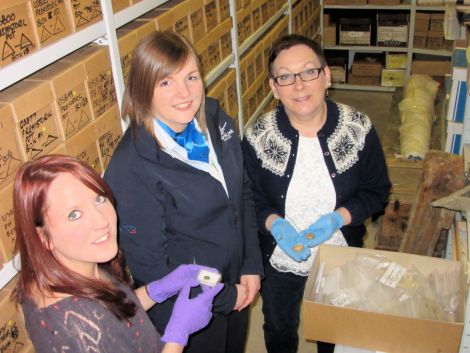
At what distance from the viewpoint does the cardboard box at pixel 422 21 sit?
5.02 metres

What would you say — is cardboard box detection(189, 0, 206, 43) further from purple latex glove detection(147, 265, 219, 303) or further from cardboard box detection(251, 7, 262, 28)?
purple latex glove detection(147, 265, 219, 303)

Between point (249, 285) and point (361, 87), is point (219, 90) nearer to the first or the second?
point (249, 285)

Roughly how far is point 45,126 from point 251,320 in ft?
6.30

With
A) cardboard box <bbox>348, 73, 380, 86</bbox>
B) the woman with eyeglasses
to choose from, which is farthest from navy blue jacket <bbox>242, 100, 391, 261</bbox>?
cardboard box <bbox>348, 73, 380, 86</bbox>

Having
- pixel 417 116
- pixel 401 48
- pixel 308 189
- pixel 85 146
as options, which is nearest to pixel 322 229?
pixel 308 189

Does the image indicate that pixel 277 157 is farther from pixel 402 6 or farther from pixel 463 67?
pixel 402 6

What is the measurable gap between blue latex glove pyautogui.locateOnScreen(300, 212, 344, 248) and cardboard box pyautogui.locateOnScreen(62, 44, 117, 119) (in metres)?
0.86

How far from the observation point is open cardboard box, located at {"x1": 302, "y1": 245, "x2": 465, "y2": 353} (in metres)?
1.45

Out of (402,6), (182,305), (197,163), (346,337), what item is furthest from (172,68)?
(402,6)

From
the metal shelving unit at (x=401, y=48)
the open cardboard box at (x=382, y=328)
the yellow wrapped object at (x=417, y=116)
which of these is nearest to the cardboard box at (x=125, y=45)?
the open cardboard box at (x=382, y=328)

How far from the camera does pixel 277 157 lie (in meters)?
1.80

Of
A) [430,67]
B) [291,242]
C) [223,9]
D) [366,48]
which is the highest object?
[223,9]

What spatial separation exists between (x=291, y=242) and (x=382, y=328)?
0.45 m

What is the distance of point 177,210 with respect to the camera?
147 cm
